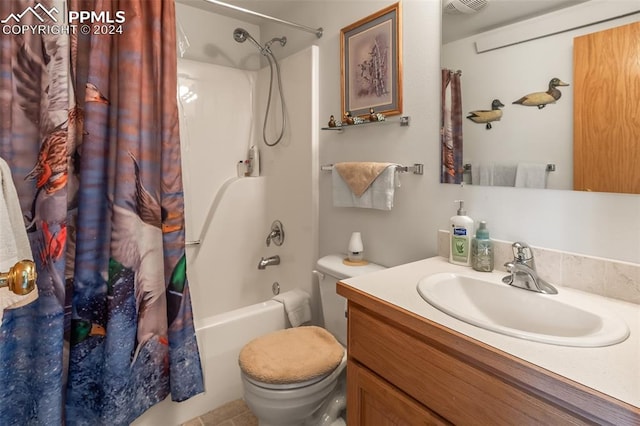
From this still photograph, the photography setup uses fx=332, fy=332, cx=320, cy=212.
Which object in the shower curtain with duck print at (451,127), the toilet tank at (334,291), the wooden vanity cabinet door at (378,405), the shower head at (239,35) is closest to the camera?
the wooden vanity cabinet door at (378,405)

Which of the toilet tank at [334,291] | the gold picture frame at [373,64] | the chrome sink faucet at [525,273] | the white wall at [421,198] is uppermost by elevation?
the gold picture frame at [373,64]

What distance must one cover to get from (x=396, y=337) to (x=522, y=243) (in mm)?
536

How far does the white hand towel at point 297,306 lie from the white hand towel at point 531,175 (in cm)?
121

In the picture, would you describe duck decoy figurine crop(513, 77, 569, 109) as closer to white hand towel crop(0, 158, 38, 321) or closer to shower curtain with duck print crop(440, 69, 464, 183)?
shower curtain with duck print crop(440, 69, 464, 183)

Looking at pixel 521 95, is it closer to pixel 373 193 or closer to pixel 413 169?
pixel 413 169

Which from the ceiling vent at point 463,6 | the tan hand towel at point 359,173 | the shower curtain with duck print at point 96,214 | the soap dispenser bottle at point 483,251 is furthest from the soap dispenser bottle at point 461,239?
the shower curtain with duck print at point 96,214

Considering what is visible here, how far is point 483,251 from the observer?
3.71ft

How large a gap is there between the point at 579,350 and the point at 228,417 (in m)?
1.51

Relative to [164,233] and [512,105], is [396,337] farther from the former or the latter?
[164,233]

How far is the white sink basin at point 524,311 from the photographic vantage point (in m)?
0.70

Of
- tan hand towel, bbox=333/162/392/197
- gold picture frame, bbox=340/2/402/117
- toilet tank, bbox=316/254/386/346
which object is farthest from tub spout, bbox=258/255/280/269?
gold picture frame, bbox=340/2/402/117

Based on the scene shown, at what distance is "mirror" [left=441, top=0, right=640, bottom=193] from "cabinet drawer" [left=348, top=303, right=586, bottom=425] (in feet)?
2.15

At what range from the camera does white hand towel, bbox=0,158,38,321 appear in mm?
692

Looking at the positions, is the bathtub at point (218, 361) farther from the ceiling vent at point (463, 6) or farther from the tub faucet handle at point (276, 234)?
the ceiling vent at point (463, 6)
